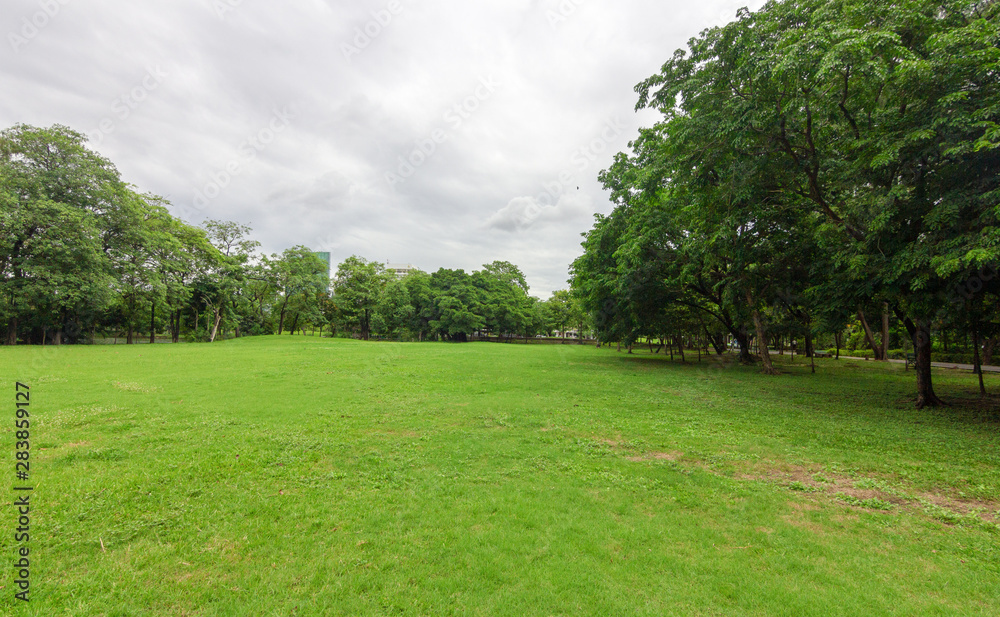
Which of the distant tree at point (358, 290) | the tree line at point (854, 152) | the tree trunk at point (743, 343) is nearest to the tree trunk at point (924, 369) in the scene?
the tree line at point (854, 152)

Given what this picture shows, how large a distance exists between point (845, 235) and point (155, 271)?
42027 millimetres

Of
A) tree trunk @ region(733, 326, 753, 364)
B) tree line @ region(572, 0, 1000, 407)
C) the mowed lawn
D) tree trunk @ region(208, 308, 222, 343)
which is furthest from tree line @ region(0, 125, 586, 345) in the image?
tree line @ region(572, 0, 1000, 407)

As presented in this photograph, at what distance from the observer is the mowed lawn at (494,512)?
110 inches

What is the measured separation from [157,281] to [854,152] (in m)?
40.8

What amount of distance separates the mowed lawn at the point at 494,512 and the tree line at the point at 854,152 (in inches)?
130

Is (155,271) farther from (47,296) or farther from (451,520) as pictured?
(451,520)

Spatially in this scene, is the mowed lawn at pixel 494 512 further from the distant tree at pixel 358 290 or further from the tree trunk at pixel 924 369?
the distant tree at pixel 358 290

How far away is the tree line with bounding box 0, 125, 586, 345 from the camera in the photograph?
24.0 m

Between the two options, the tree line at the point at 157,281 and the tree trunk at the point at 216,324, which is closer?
the tree line at the point at 157,281

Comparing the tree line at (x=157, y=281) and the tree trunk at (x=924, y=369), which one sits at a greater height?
the tree line at (x=157, y=281)

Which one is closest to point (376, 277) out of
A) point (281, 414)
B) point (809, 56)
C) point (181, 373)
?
point (181, 373)

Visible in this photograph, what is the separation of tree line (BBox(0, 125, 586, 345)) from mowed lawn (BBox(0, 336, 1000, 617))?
24334 millimetres

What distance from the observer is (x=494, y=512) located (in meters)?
4.03

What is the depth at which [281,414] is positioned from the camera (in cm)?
781
